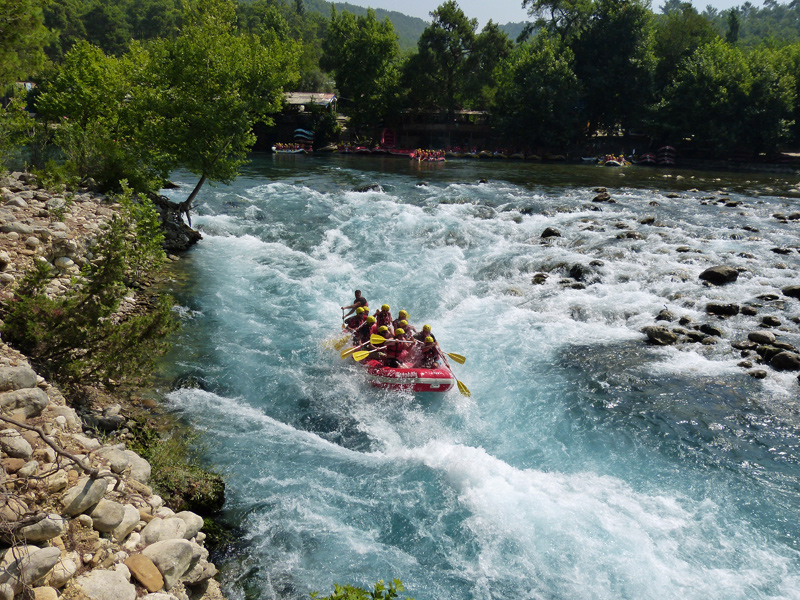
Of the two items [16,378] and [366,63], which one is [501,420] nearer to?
[16,378]

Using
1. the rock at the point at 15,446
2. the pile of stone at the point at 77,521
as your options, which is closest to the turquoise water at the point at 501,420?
the pile of stone at the point at 77,521

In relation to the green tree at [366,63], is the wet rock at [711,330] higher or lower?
lower

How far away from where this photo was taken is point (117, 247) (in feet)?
24.0

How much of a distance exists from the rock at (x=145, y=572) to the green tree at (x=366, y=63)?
4584cm

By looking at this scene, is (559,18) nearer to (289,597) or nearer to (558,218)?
(558,218)

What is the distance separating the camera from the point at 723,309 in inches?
534

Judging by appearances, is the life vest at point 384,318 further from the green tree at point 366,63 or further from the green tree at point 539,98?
the green tree at point 366,63

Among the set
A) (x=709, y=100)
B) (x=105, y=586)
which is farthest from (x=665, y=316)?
(x=709, y=100)

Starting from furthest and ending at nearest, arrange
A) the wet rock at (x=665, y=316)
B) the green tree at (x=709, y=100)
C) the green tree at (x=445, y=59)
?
1. the green tree at (x=445, y=59)
2. the green tree at (x=709, y=100)
3. the wet rock at (x=665, y=316)

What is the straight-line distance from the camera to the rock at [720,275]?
602 inches

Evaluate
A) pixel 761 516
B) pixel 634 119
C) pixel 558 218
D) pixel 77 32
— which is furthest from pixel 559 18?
pixel 77 32

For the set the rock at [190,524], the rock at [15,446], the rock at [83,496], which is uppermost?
the rock at [15,446]

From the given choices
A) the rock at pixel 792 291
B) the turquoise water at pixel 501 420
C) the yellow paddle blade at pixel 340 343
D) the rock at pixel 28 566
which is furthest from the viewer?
the rock at pixel 792 291

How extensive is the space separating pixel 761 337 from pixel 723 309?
60.4 inches
